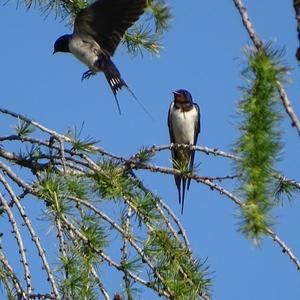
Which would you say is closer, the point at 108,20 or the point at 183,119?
the point at 108,20

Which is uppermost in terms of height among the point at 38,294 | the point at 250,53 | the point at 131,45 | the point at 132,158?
the point at 131,45

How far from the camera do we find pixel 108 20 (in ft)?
15.4

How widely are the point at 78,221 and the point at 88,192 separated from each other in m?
0.10

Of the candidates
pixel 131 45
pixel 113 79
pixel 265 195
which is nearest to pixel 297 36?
pixel 265 195

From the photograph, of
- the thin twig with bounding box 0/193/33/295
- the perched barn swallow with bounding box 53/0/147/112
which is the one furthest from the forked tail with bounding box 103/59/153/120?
the thin twig with bounding box 0/193/33/295

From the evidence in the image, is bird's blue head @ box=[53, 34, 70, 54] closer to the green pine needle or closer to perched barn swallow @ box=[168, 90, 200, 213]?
perched barn swallow @ box=[168, 90, 200, 213]

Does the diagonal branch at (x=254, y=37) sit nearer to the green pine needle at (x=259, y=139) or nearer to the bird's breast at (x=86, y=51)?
the green pine needle at (x=259, y=139)

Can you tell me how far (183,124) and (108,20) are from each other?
2.09 metres

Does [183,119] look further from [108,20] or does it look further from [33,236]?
[33,236]

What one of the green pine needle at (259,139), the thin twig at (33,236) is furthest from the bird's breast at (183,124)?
the green pine needle at (259,139)

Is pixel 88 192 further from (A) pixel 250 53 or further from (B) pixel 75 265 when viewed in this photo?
(A) pixel 250 53

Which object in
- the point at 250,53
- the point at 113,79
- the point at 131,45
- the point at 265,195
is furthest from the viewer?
the point at 113,79

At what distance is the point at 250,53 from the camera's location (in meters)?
2.15

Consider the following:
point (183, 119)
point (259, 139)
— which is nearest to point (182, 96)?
point (183, 119)
